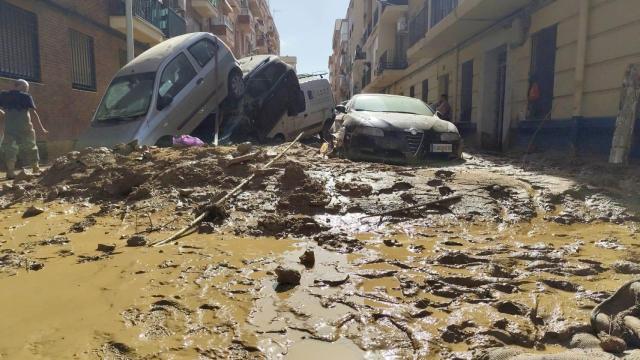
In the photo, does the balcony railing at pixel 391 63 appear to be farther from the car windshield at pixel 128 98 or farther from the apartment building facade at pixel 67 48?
the car windshield at pixel 128 98

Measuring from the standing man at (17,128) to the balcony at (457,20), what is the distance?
929cm

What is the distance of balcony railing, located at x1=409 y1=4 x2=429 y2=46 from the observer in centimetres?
1840

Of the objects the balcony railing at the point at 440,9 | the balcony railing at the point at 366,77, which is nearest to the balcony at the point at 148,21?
the balcony railing at the point at 440,9

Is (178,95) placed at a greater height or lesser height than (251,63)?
lesser

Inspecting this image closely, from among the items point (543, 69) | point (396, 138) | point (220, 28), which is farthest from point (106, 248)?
point (220, 28)

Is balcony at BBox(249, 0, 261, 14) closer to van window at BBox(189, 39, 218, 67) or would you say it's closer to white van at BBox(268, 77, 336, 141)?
white van at BBox(268, 77, 336, 141)

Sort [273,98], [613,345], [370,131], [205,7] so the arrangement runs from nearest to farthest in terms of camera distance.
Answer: [613,345] < [370,131] < [273,98] < [205,7]

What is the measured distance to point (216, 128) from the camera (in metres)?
9.59

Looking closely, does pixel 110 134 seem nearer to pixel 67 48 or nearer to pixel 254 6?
pixel 67 48

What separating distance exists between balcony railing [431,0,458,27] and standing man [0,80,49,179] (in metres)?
10.8

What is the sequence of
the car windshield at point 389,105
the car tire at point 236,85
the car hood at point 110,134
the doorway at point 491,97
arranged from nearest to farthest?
the car windshield at point 389,105 → the car hood at point 110,134 → the car tire at point 236,85 → the doorway at point 491,97

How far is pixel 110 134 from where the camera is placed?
8.50 metres

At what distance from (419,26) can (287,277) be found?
18.8 metres

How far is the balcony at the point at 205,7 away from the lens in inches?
963
